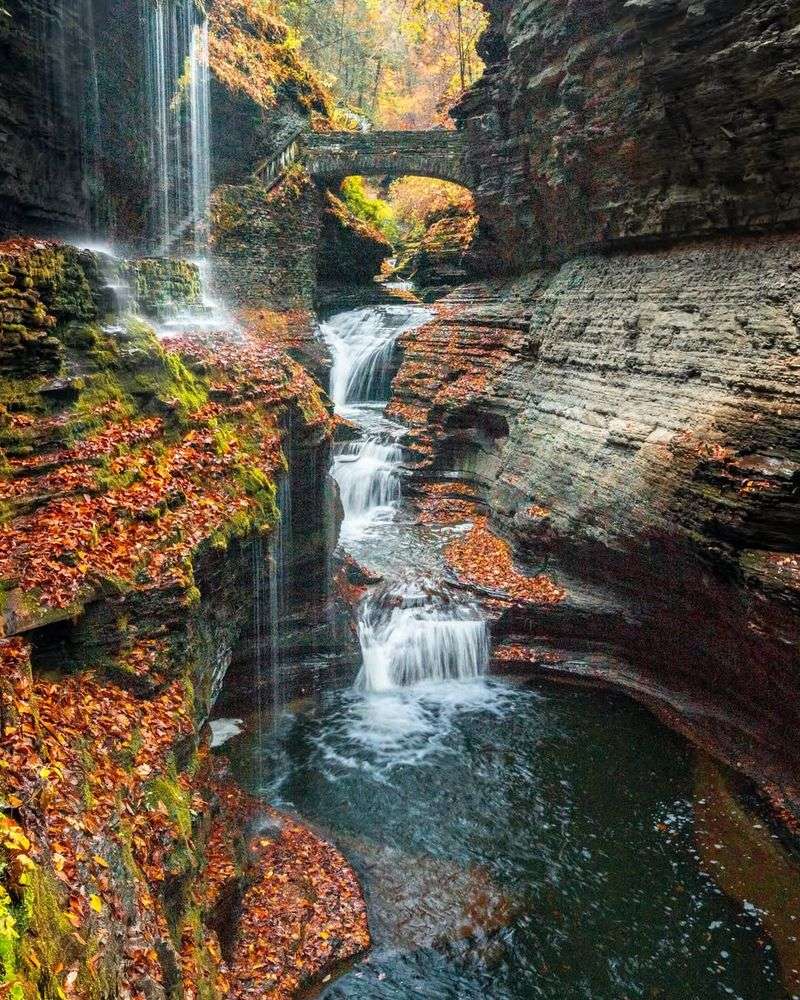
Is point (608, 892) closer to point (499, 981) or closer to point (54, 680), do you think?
point (499, 981)

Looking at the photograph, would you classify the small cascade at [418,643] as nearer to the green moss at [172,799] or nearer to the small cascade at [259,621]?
the small cascade at [259,621]

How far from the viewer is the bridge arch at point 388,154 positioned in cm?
2458

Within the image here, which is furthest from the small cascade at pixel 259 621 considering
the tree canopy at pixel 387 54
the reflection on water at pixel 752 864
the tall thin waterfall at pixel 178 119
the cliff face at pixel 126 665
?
the tree canopy at pixel 387 54

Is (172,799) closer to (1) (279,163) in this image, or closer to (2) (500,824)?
(2) (500,824)

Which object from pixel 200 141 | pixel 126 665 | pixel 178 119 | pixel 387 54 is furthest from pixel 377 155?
pixel 387 54

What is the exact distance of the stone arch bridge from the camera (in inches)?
968

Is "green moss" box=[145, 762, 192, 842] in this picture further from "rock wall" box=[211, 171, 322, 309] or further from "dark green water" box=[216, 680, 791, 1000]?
"rock wall" box=[211, 171, 322, 309]

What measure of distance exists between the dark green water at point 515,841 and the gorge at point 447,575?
47 millimetres

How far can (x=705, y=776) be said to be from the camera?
33.7ft

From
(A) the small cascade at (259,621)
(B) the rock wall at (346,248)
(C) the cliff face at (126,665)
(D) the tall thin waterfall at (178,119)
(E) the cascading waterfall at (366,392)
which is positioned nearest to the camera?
(C) the cliff face at (126,665)

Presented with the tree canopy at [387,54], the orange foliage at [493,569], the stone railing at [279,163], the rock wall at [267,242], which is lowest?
the orange foliage at [493,569]

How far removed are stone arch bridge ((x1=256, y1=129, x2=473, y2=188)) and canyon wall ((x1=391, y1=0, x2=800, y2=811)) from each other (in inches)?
248

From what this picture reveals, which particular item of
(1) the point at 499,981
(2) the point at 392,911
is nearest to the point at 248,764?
(2) the point at 392,911

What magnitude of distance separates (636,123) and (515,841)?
1238 centimetres
